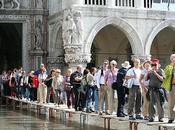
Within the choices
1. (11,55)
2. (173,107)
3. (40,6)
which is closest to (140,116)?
(173,107)

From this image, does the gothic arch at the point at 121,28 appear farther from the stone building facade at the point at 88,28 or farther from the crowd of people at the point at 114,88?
the crowd of people at the point at 114,88

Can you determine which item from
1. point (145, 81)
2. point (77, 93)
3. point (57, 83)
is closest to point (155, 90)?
point (145, 81)

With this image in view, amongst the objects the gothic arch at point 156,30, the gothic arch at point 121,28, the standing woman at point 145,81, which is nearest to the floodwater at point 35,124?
the standing woman at point 145,81

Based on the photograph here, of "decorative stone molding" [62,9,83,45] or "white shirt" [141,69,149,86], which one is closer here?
"white shirt" [141,69,149,86]

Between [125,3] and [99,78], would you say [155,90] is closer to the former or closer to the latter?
[99,78]

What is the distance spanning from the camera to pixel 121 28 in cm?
2933

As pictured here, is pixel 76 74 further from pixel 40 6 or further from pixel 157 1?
pixel 40 6

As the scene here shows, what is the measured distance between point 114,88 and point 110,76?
0.86m

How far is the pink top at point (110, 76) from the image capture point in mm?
16719

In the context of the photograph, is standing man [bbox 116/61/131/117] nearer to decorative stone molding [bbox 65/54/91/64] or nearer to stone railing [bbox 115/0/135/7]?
Answer: decorative stone molding [bbox 65/54/91/64]

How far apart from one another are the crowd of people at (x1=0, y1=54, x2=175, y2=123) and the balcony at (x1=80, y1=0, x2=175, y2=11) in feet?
21.3

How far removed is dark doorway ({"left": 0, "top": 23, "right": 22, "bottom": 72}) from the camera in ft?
124

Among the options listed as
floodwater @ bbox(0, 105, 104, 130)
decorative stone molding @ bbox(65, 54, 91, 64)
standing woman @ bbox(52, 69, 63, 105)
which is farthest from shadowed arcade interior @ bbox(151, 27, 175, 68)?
floodwater @ bbox(0, 105, 104, 130)

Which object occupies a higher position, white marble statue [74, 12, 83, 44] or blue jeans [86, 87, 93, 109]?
white marble statue [74, 12, 83, 44]
